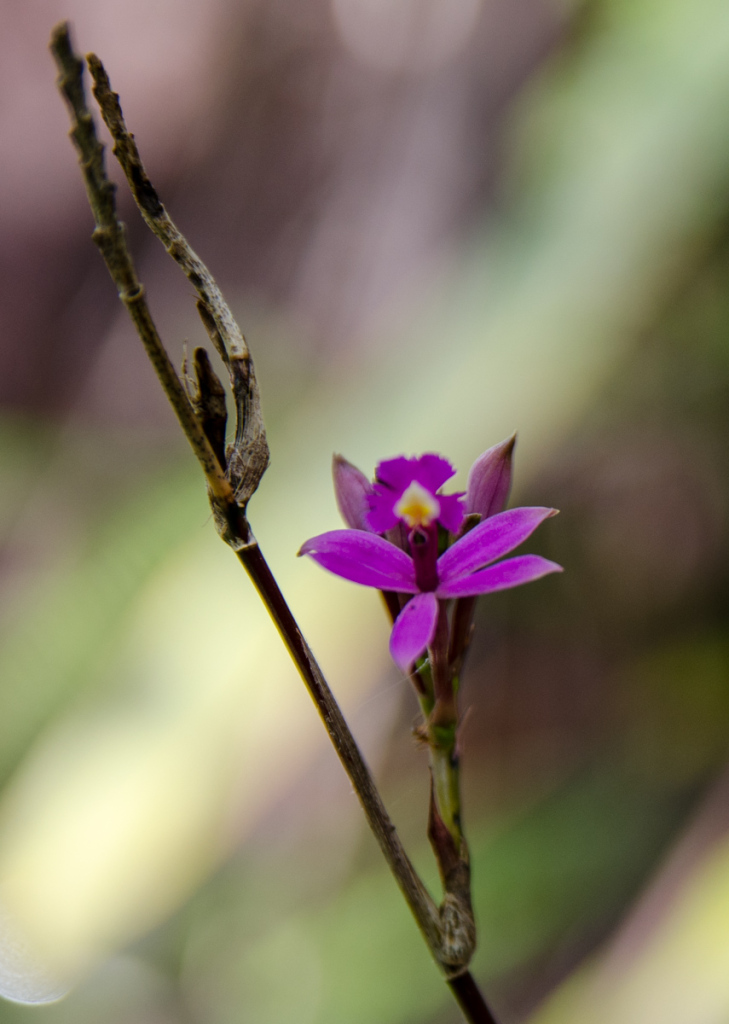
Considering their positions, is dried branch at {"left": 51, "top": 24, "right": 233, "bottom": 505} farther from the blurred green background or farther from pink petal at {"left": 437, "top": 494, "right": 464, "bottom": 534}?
the blurred green background

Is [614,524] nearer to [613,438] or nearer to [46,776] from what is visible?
[613,438]

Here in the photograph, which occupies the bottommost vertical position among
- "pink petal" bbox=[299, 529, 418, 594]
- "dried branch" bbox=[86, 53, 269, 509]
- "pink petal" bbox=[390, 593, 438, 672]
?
"pink petal" bbox=[390, 593, 438, 672]

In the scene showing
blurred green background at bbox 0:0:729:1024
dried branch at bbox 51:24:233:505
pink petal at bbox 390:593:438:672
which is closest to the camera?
dried branch at bbox 51:24:233:505

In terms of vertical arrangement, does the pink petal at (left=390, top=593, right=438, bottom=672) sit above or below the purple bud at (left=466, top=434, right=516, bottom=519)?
below

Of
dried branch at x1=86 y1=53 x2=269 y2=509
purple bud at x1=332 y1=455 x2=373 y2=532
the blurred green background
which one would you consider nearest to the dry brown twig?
dried branch at x1=86 y1=53 x2=269 y2=509

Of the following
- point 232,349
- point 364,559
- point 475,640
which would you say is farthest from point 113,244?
point 475,640

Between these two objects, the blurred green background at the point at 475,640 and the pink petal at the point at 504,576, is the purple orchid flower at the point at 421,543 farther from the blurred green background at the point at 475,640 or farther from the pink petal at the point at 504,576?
the blurred green background at the point at 475,640

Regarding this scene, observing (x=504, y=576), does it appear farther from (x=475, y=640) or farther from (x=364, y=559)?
(x=475, y=640)
